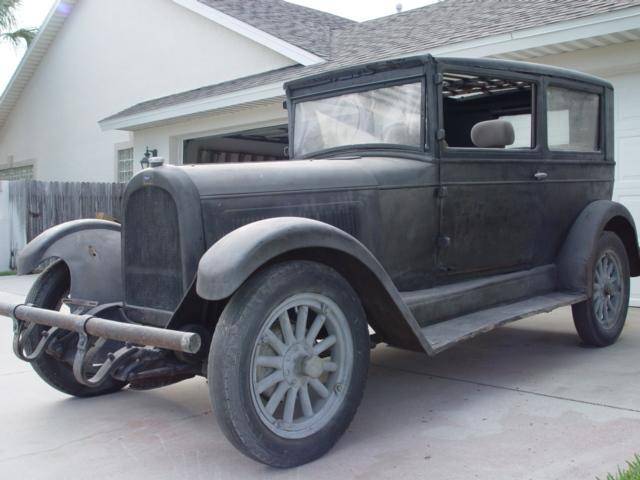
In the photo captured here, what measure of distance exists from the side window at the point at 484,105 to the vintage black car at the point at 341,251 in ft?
→ 0.05

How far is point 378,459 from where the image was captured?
3.03m

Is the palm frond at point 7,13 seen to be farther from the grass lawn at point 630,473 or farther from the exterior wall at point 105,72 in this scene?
the grass lawn at point 630,473

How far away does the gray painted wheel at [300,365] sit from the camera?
2.90m

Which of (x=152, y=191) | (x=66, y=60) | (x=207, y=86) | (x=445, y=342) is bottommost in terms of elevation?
(x=445, y=342)

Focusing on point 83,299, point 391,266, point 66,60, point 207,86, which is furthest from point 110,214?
point 391,266

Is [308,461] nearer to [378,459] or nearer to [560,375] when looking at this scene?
[378,459]

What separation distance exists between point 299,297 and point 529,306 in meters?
1.97

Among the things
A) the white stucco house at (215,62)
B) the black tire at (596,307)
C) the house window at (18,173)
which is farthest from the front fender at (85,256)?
the house window at (18,173)

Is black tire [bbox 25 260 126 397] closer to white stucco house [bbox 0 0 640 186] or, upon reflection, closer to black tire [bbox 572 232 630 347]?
black tire [bbox 572 232 630 347]

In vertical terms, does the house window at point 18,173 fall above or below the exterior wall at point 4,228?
above

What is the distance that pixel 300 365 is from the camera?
9.89ft

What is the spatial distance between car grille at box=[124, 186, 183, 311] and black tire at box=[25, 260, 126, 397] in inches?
26.5

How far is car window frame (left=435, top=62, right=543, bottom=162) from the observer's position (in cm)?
398

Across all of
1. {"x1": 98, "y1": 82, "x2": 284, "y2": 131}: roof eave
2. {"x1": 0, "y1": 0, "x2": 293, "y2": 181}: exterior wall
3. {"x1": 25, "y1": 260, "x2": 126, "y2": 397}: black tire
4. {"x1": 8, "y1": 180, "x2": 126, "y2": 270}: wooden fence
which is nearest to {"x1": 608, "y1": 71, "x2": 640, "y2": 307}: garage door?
{"x1": 98, "y1": 82, "x2": 284, "y2": 131}: roof eave
